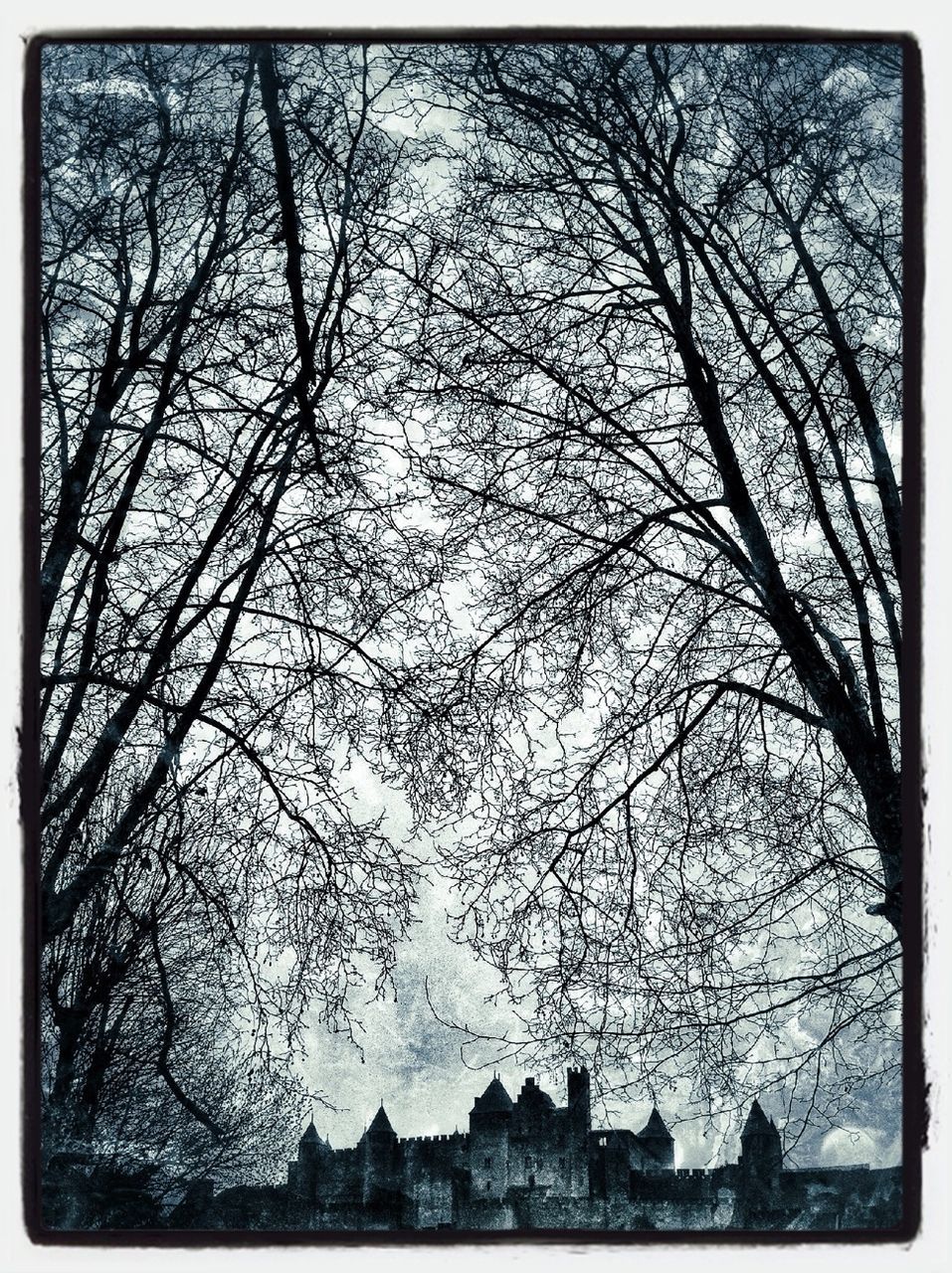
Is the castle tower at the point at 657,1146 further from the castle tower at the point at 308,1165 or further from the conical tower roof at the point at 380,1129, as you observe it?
the castle tower at the point at 308,1165

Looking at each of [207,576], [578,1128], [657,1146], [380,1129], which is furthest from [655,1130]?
[207,576]

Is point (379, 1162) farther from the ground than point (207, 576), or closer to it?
closer to it

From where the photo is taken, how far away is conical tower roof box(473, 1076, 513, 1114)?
2574 millimetres

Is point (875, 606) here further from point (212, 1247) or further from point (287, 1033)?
point (212, 1247)

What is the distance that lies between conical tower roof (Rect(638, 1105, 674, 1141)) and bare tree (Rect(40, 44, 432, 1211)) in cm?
65

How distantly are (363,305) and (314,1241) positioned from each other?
207 centimetres

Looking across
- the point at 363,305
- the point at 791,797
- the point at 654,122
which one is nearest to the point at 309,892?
the point at 791,797

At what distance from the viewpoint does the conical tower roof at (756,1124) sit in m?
2.60

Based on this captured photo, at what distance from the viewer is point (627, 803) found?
2693 mm

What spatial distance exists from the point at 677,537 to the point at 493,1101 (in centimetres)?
131

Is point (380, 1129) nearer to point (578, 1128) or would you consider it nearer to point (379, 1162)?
point (379, 1162)

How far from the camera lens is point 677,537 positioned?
276cm

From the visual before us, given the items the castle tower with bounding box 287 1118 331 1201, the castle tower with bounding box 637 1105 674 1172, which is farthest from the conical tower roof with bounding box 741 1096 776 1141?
the castle tower with bounding box 287 1118 331 1201

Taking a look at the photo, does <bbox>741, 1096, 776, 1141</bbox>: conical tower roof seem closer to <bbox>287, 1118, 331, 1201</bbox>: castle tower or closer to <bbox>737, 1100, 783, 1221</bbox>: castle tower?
<bbox>737, 1100, 783, 1221</bbox>: castle tower
